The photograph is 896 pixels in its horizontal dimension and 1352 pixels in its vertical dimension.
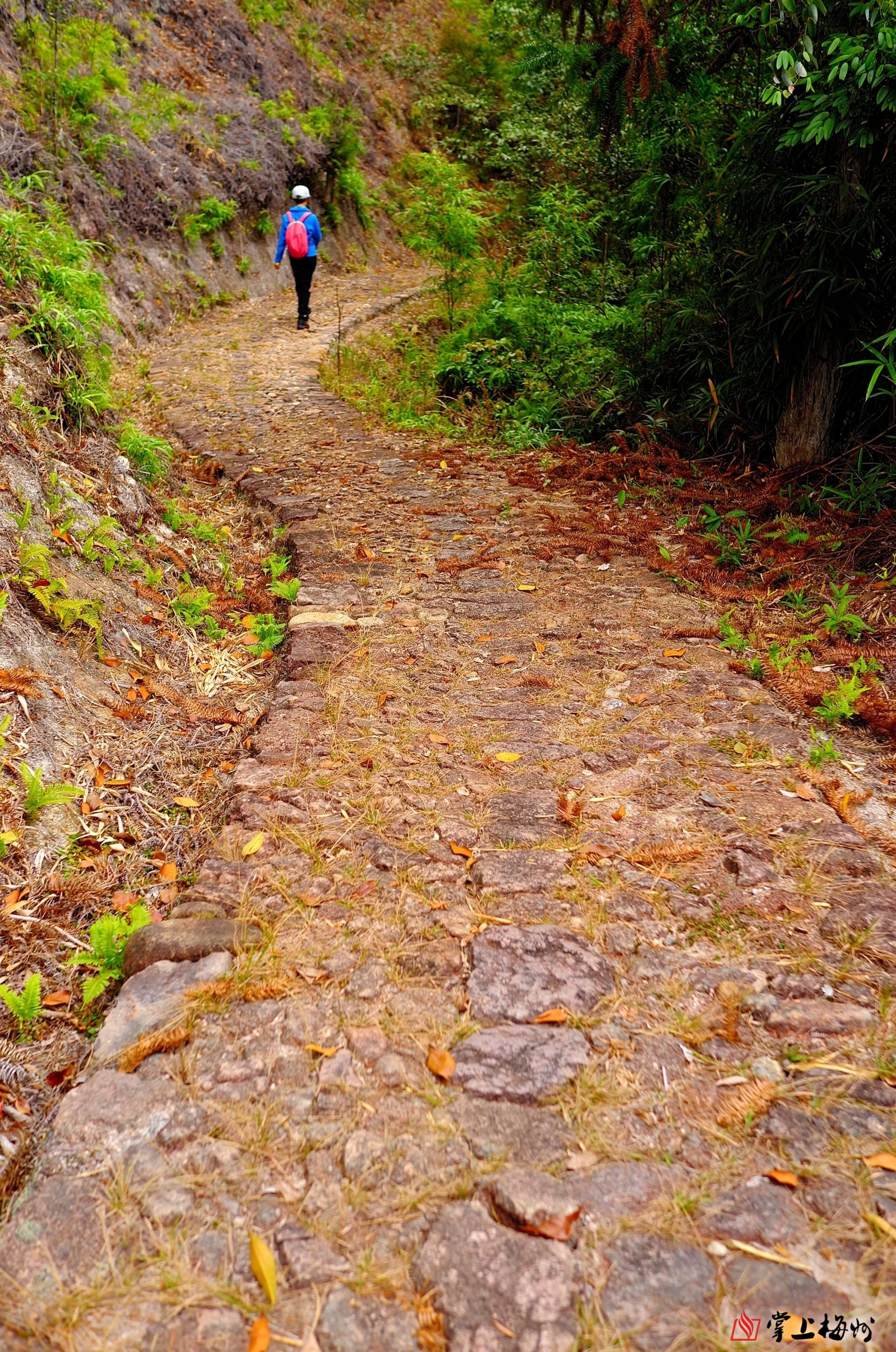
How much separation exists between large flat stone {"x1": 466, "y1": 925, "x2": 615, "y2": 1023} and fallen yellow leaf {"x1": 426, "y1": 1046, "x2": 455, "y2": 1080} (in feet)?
0.44

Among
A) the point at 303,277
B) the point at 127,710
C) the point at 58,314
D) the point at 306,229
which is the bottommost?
the point at 127,710

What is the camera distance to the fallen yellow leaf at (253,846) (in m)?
2.47

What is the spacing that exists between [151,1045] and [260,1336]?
2.19ft

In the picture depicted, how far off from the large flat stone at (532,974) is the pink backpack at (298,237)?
934cm

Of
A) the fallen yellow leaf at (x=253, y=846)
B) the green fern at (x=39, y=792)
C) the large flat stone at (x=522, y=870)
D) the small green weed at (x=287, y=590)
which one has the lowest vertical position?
the large flat stone at (x=522, y=870)

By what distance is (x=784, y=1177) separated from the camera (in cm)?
159

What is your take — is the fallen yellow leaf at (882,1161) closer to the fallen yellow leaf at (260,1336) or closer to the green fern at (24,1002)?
the fallen yellow leaf at (260,1336)

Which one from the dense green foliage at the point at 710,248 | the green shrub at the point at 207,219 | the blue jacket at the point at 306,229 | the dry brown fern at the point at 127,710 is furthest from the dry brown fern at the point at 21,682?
the green shrub at the point at 207,219

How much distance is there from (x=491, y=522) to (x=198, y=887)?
3.57m

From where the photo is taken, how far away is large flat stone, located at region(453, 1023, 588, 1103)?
1.80m

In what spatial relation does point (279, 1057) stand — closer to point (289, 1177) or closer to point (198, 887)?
point (289, 1177)

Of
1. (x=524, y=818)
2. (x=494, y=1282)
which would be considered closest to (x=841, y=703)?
(x=524, y=818)

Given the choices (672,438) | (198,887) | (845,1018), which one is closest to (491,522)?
(672,438)

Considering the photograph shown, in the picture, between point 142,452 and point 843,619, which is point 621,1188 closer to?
point 843,619
